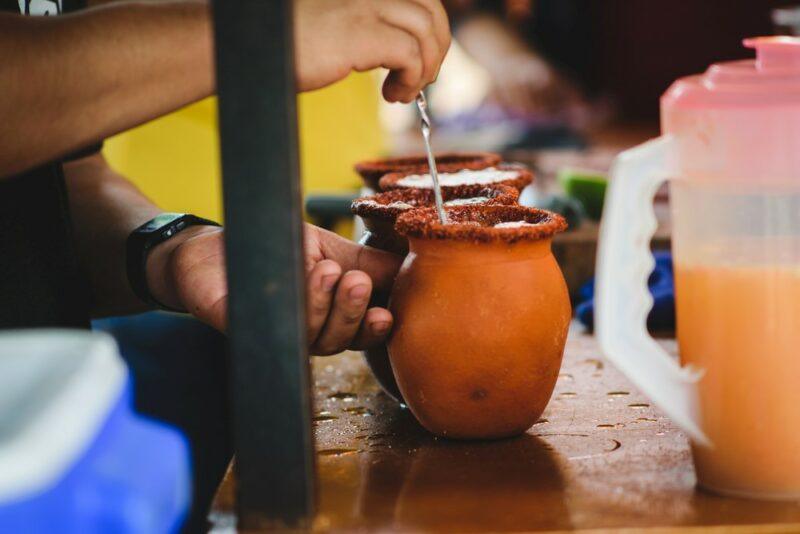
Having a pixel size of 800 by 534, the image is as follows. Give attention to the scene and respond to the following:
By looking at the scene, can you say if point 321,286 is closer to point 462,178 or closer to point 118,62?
point 118,62

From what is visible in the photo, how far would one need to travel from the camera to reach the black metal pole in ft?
1.76

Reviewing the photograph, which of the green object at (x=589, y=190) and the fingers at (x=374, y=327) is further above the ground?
the fingers at (x=374, y=327)

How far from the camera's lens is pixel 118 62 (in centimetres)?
71

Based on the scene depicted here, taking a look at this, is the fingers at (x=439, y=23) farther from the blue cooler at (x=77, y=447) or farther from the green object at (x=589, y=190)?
the green object at (x=589, y=190)

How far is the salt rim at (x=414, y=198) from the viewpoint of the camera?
2.93ft

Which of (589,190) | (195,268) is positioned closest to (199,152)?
(589,190)

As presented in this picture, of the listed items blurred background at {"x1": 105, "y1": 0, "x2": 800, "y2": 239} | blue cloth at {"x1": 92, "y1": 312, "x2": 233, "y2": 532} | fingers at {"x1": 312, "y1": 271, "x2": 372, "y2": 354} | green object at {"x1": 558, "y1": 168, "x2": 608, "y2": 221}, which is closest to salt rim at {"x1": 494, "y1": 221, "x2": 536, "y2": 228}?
fingers at {"x1": 312, "y1": 271, "x2": 372, "y2": 354}

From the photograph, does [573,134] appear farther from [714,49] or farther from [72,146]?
[72,146]

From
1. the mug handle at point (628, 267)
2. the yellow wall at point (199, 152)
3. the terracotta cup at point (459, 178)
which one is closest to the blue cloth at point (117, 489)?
the mug handle at point (628, 267)

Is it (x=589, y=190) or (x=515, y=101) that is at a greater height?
(x=589, y=190)

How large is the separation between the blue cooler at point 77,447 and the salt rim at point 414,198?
0.43 m

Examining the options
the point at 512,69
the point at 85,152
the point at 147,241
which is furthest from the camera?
the point at 512,69

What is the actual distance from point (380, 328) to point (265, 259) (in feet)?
0.82

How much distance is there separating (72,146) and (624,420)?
513mm
